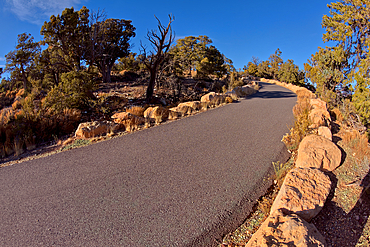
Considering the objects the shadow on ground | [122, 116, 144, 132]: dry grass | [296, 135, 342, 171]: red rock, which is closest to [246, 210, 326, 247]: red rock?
the shadow on ground

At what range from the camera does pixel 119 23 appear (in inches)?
1077

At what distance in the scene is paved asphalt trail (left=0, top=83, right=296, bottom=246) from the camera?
10.4 feet

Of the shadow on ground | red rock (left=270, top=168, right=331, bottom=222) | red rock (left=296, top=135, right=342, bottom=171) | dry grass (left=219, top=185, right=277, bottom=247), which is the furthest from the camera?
red rock (left=296, top=135, right=342, bottom=171)

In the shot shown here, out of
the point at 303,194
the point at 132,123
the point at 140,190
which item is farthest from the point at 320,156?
the point at 132,123

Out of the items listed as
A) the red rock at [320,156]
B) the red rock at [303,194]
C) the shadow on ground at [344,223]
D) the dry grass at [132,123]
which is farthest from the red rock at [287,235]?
the dry grass at [132,123]

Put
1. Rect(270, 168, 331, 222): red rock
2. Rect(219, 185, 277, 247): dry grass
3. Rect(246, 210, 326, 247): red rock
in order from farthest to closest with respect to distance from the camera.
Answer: Rect(270, 168, 331, 222): red rock, Rect(219, 185, 277, 247): dry grass, Rect(246, 210, 326, 247): red rock

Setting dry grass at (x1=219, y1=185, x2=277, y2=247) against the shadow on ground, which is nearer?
the shadow on ground

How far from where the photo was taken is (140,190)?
4.16m

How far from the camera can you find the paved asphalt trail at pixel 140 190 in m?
3.18

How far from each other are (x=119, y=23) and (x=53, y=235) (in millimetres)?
28598

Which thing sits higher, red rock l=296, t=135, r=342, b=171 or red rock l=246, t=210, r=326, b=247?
red rock l=296, t=135, r=342, b=171

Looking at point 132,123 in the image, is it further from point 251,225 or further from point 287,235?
point 287,235

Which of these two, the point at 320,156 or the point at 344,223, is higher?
the point at 320,156

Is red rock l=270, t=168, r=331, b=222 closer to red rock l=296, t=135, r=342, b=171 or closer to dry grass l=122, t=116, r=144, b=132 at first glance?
red rock l=296, t=135, r=342, b=171
